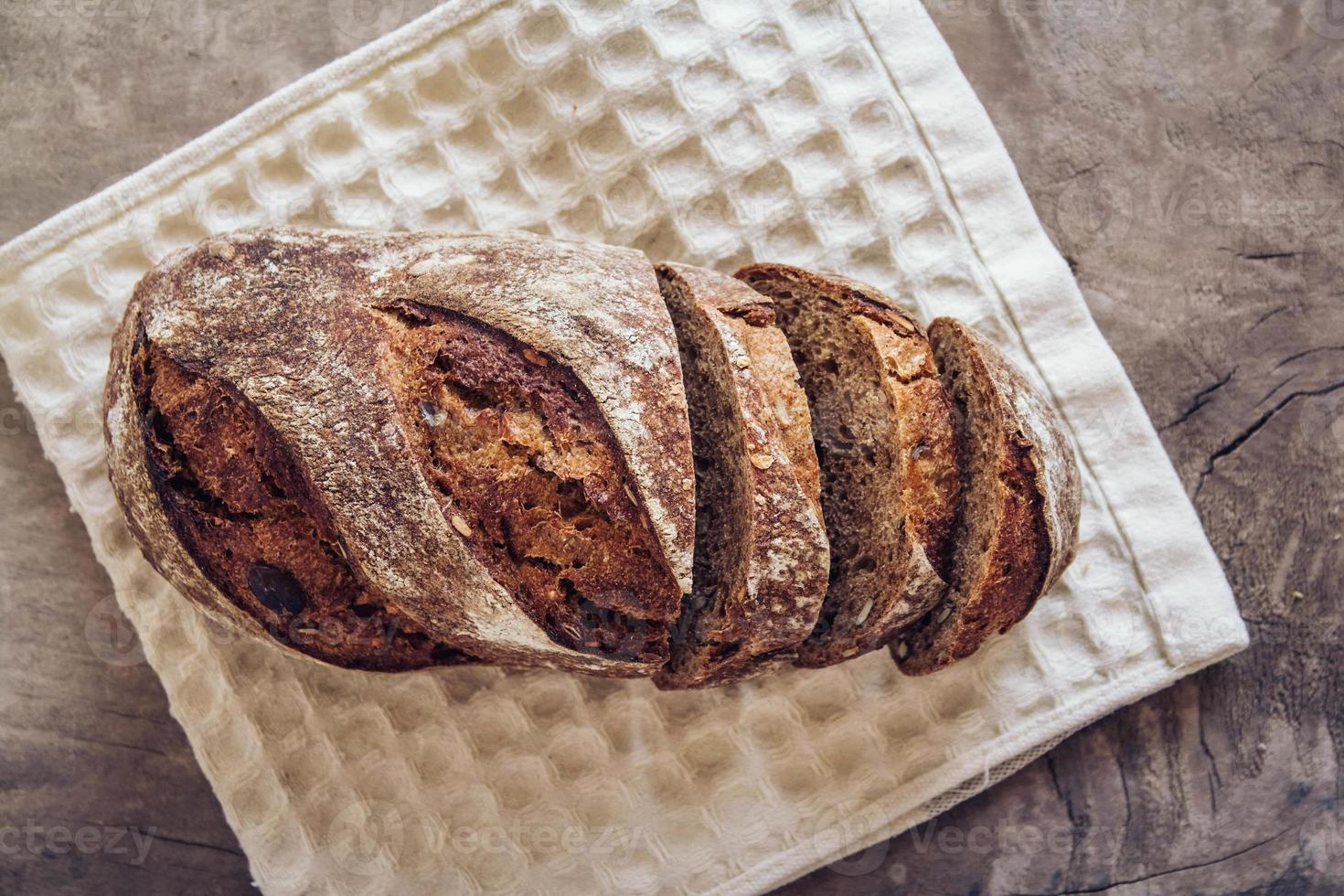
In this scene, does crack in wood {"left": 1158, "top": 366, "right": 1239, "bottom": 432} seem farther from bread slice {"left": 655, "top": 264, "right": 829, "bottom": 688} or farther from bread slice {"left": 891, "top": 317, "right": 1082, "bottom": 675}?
bread slice {"left": 655, "top": 264, "right": 829, "bottom": 688}

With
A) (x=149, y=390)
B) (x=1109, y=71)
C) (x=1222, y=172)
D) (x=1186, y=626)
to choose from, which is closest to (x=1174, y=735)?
(x=1186, y=626)

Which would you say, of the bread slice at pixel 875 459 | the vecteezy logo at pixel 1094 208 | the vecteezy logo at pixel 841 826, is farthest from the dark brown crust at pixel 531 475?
the vecteezy logo at pixel 1094 208

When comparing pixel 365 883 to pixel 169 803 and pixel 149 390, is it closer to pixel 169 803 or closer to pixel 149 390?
pixel 169 803

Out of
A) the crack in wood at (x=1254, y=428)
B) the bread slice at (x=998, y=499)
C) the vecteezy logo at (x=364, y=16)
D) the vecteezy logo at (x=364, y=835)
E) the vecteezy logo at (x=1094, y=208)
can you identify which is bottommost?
the vecteezy logo at (x=364, y=835)

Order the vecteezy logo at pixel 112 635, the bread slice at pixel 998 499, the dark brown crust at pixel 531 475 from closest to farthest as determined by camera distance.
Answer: the dark brown crust at pixel 531 475, the bread slice at pixel 998 499, the vecteezy logo at pixel 112 635

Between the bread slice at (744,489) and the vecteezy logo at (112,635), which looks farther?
the vecteezy logo at (112,635)

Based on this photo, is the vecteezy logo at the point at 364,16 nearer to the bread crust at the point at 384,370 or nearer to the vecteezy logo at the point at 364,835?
the bread crust at the point at 384,370
